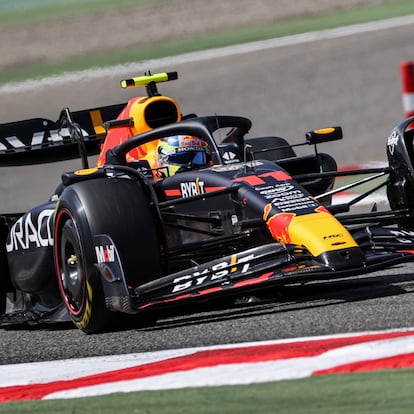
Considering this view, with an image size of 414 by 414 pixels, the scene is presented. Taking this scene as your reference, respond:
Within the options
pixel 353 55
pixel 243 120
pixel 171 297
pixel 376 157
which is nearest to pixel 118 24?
pixel 353 55

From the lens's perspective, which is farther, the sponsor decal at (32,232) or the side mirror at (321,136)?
the side mirror at (321,136)

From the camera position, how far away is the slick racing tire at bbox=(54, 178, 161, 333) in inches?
218

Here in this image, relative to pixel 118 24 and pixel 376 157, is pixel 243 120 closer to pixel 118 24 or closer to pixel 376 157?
pixel 376 157

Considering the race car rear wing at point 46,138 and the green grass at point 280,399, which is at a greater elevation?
the race car rear wing at point 46,138

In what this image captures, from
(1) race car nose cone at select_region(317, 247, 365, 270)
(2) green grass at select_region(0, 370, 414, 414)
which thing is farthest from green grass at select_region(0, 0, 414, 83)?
(2) green grass at select_region(0, 370, 414, 414)

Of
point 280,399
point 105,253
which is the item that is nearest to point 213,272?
point 105,253

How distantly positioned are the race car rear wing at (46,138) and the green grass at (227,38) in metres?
4.57

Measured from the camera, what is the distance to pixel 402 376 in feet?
11.6

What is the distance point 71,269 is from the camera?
6.05 meters

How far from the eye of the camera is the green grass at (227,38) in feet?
42.0

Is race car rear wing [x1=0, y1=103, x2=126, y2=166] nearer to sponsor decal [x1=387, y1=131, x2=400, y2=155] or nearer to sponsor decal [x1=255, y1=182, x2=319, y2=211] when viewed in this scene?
sponsor decal [x1=387, y1=131, x2=400, y2=155]

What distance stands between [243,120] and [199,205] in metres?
1.05

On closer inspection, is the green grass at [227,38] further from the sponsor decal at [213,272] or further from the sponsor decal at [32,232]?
the sponsor decal at [213,272]

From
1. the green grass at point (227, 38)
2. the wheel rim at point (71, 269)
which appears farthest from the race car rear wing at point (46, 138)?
the green grass at point (227, 38)
